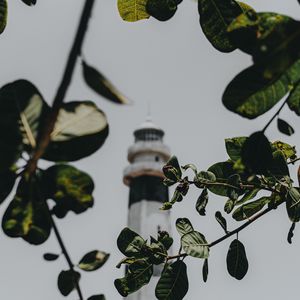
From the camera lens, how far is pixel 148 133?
2423cm

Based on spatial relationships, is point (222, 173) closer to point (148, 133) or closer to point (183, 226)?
point (183, 226)

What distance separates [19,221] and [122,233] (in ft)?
1.32

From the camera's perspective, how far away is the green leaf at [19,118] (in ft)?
0.89

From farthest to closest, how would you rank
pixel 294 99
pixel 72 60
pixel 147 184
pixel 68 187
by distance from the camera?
1. pixel 147 184
2. pixel 294 99
3. pixel 68 187
4. pixel 72 60

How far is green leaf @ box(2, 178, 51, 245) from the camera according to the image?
11.8 inches

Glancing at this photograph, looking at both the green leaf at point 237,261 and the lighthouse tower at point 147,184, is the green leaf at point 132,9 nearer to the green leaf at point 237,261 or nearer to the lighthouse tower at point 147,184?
the green leaf at point 237,261

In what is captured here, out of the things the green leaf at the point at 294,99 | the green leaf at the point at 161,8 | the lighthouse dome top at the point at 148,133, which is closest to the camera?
the green leaf at the point at 294,99

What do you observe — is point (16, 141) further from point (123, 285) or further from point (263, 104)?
point (123, 285)

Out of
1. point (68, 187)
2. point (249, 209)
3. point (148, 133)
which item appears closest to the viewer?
point (68, 187)

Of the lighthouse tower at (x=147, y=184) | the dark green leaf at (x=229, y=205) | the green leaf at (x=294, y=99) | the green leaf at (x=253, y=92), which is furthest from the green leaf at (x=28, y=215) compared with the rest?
the lighthouse tower at (x=147, y=184)

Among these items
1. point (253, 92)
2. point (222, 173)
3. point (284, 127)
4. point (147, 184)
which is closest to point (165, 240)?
point (222, 173)

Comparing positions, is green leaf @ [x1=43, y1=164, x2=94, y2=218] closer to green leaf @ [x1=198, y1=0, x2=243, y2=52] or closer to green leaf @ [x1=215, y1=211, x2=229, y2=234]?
green leaf @ [x1=198, y1=0, x2=243, y2=52]

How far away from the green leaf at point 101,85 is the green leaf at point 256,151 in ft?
0.67

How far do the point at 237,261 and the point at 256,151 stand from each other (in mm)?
379
